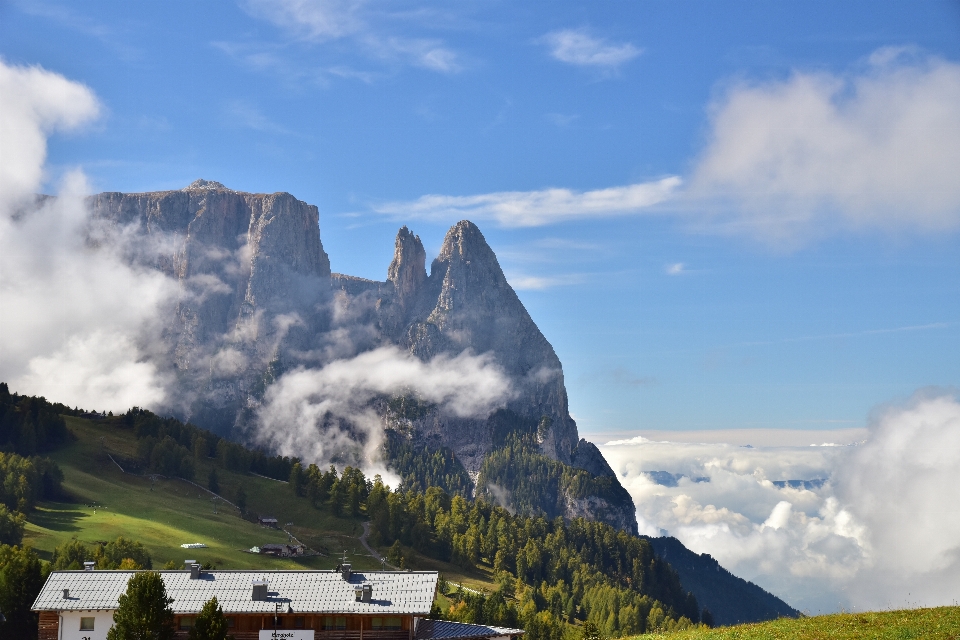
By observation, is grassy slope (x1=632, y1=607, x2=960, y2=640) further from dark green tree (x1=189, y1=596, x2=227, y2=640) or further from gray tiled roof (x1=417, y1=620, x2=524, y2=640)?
dark green tree (x1=189, y1=596, x2=227, y2=640)

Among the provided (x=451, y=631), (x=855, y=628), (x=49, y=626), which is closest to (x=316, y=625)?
(x=451, y=631)

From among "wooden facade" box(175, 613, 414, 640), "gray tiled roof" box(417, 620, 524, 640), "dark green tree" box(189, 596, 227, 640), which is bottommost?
"gray tiled roof" box(417, 620, 524, 640)

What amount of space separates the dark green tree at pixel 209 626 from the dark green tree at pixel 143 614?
620cm

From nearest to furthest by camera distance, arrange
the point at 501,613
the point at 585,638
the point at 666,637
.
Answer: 1. the point at 666,637
2. the point at 585,638
3. the point at 501,613

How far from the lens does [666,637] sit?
84812 millimetres

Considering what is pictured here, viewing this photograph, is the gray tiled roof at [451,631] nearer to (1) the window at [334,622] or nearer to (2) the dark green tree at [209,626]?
(1) the window at [334,622]

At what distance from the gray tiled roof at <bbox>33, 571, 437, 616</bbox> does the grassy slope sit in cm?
2770

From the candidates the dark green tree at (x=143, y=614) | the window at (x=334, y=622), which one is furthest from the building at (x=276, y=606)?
the dark green tree at (x=143, y=614)

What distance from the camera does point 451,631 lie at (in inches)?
4195

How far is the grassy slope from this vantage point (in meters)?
74.1

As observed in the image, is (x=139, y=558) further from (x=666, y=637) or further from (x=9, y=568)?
(x=666, y=637)

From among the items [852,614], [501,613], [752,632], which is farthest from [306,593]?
[501,613]

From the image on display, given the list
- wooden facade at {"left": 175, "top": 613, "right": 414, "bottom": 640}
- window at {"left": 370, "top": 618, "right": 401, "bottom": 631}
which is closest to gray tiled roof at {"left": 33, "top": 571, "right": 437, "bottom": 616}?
wooden facade at {"left": 175, "top": 613, "right": 414, "bottom": 640}

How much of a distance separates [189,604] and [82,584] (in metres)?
12.4
